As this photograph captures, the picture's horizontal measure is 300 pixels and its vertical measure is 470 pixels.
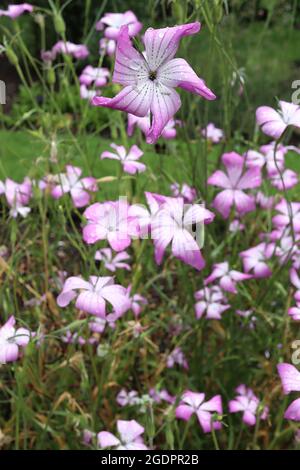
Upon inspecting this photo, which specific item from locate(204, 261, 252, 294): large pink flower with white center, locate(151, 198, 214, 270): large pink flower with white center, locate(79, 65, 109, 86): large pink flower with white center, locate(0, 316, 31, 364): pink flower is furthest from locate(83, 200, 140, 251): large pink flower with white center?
locate(79, 65, 109, 86): large pink flower with white center

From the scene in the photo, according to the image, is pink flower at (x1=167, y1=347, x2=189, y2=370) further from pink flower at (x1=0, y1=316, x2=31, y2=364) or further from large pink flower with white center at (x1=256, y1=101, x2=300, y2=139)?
large pink flower with white center at (x1=256, y1=101, x2=300, y2=139)

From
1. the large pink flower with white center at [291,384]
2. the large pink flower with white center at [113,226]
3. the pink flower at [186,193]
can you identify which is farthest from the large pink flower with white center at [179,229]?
the pink flower at [186,193]

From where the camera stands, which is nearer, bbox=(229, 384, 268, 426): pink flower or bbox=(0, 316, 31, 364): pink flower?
bbox=(0, 316, 31, 364): pink flower

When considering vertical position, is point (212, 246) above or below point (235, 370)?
above

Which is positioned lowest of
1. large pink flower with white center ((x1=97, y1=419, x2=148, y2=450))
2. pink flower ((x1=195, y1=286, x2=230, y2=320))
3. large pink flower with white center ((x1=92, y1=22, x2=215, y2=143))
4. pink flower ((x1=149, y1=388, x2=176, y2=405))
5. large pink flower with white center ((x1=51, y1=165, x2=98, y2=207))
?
pink flower ((x1=149, y1=388, x2=176, y2=405))

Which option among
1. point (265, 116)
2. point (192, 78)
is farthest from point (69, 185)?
point (192, 78)

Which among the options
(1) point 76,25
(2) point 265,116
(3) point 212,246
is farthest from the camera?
(1) point 76,25
